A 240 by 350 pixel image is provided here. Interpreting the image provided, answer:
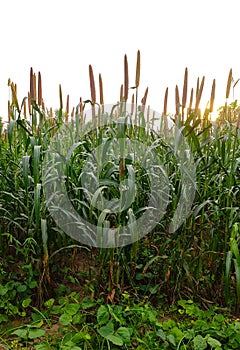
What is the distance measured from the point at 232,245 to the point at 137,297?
1.84 feet

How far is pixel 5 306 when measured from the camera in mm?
1980

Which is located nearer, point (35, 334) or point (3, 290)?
point (35, 334)

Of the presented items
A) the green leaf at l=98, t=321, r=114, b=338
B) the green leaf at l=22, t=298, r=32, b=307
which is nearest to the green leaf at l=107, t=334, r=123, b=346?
the green leaf at l=98, t=321, r=114, b=338

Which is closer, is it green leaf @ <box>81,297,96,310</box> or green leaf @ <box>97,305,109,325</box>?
green leaf @ <box>97,305,109,325</box>

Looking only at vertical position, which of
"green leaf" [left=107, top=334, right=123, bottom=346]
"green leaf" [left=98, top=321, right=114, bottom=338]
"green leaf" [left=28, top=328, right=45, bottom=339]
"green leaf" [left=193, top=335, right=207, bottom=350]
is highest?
"green leaf" [left=98, top=321, right=114, bottom=338]

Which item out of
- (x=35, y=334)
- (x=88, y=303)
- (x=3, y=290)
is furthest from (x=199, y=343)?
(x=3, y=290)

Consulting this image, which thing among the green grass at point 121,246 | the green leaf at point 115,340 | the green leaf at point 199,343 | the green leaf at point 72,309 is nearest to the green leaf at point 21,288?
the green grass at point 121,246

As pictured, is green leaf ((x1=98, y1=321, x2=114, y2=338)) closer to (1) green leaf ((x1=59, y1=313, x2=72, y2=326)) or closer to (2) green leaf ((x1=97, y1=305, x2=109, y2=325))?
(2) green leaf ((x1=97, y1=305, x2=109, y2=325))

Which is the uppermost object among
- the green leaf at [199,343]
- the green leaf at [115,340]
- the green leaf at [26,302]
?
the green leaf at [26,302]

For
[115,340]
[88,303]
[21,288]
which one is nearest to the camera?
[115,340]

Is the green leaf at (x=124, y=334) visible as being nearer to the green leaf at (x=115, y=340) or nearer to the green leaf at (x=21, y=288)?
the green leaf at (x=115, y=340)

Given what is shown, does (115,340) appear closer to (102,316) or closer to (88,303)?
(102,316)

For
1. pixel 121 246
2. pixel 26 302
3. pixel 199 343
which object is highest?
pixel 121 246

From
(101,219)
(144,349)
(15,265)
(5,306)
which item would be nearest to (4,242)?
(15,265)
